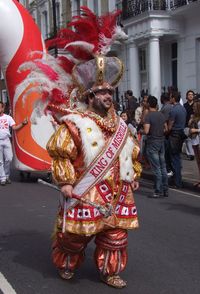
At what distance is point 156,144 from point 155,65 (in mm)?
11585

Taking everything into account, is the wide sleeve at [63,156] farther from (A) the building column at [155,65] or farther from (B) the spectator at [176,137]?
(A) the building column at [155,65]

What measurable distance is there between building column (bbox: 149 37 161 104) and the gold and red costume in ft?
51.9

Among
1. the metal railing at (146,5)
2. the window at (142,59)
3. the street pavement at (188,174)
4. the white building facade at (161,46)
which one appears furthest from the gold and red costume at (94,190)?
the window at (142,59)

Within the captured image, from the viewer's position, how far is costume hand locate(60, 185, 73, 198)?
14.1 ft

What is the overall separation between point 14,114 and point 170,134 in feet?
10.2

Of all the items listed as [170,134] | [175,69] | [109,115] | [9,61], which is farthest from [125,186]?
[175,69]

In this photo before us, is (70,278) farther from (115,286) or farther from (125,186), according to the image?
(125,186)

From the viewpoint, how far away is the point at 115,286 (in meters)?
4.63

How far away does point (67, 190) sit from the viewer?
4.32 m

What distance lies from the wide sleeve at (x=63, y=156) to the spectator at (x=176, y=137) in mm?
5779

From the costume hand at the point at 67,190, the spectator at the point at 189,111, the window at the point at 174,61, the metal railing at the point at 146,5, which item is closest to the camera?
the costume hand at the point at 67,190

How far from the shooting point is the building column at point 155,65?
2023 centimetres

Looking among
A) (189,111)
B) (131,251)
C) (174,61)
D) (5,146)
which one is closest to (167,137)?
(189,111)

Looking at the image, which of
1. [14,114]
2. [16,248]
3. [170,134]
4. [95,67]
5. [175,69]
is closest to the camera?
[95,67]
